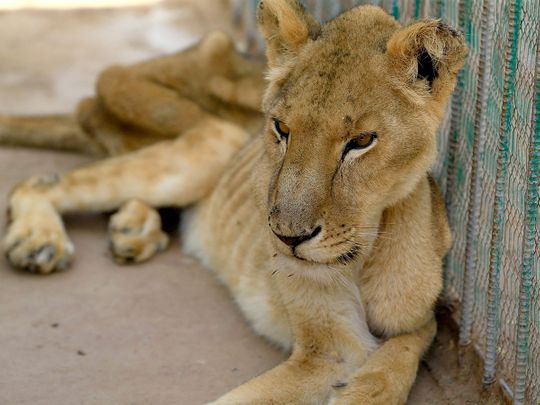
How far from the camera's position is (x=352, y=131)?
128 inches

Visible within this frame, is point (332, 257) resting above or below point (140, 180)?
above

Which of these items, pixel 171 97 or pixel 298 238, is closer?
pixel 298 238

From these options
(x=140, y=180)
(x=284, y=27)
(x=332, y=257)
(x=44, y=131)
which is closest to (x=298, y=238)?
(x=332, y=257)

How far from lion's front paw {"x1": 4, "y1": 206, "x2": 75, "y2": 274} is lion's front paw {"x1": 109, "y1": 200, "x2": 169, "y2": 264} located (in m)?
0.22

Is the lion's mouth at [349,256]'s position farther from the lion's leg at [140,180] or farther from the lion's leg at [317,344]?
the lion's leg at [140,180]

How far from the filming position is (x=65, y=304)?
453cm

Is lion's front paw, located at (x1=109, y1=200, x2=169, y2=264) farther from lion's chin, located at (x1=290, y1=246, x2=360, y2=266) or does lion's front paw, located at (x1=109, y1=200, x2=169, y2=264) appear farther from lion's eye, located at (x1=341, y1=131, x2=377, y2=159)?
lion's eye, located at (x1=341, y1=131, x2=377, y2=159)

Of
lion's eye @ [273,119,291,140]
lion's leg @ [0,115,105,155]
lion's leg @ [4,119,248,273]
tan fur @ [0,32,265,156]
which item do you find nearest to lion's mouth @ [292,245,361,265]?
lion's eye @ [273,119,291,140]

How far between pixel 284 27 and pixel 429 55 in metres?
0.53

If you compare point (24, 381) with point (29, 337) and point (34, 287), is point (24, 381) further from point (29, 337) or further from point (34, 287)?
point (34, 287)

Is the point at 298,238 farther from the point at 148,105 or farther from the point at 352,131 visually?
the point at 148,105

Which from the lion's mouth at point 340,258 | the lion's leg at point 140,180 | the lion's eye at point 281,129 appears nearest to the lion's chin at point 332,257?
the lion's mouth at point 340,258

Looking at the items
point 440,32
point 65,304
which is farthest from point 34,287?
point 440,32

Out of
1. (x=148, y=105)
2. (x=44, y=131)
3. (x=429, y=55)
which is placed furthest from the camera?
(x=44, y=131)
